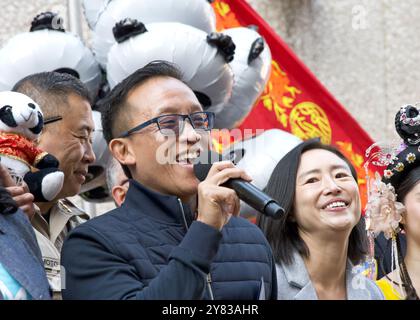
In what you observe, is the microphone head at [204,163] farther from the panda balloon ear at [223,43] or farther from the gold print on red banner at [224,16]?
the gold print on red banner at [224,16]

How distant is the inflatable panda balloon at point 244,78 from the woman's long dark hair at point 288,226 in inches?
43.2

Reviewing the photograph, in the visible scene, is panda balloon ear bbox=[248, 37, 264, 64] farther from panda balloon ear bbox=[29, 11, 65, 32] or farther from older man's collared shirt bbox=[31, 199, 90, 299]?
older man's collared shirt bbox=[31, 199, 90, 299]

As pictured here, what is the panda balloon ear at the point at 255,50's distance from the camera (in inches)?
162

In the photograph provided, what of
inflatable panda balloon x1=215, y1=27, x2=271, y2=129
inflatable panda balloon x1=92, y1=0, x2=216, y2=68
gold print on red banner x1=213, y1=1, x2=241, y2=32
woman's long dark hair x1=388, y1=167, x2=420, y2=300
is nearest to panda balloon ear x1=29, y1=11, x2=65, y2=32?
inflatable panda balloon x1=92, y1=0, x2=216, y2=68

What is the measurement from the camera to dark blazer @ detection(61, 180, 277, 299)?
2.11 meters

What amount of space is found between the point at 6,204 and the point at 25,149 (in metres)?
0.38

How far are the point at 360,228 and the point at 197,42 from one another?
3.32 feet

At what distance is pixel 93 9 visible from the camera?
3.96 meters

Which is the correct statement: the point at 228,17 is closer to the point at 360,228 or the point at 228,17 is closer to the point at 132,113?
the point at 360,228

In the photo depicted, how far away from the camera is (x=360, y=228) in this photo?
9.87 feet

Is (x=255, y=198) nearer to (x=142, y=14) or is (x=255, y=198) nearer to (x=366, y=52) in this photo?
(x=142, y=14)
